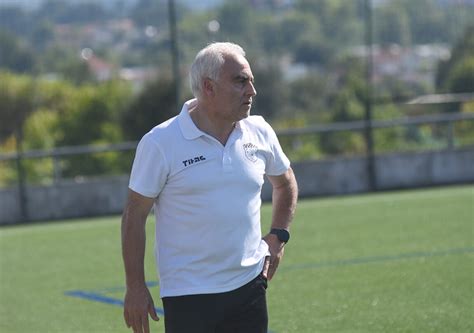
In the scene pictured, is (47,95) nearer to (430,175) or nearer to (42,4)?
(42,4)

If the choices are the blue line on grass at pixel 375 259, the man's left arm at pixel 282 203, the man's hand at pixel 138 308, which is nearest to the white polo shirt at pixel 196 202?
the man's hand at pixel 138 308

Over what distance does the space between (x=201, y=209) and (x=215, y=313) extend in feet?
1.56

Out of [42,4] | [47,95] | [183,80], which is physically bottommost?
[47,95]

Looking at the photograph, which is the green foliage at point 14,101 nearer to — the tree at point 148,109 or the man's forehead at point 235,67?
the tree at point 148,109

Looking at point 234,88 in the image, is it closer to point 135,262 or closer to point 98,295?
point 135,262

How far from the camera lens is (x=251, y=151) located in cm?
541

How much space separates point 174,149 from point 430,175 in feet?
52.3

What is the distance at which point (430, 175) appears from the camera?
20672mm

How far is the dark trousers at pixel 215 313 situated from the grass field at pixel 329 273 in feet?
9.99

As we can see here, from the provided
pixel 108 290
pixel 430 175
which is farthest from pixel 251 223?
pixel 430 175

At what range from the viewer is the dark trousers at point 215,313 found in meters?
5.21

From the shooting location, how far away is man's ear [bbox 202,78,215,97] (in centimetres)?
523

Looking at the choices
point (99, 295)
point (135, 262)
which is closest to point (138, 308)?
point (135, 262)

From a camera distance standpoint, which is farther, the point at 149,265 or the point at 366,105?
the point at 366,105
